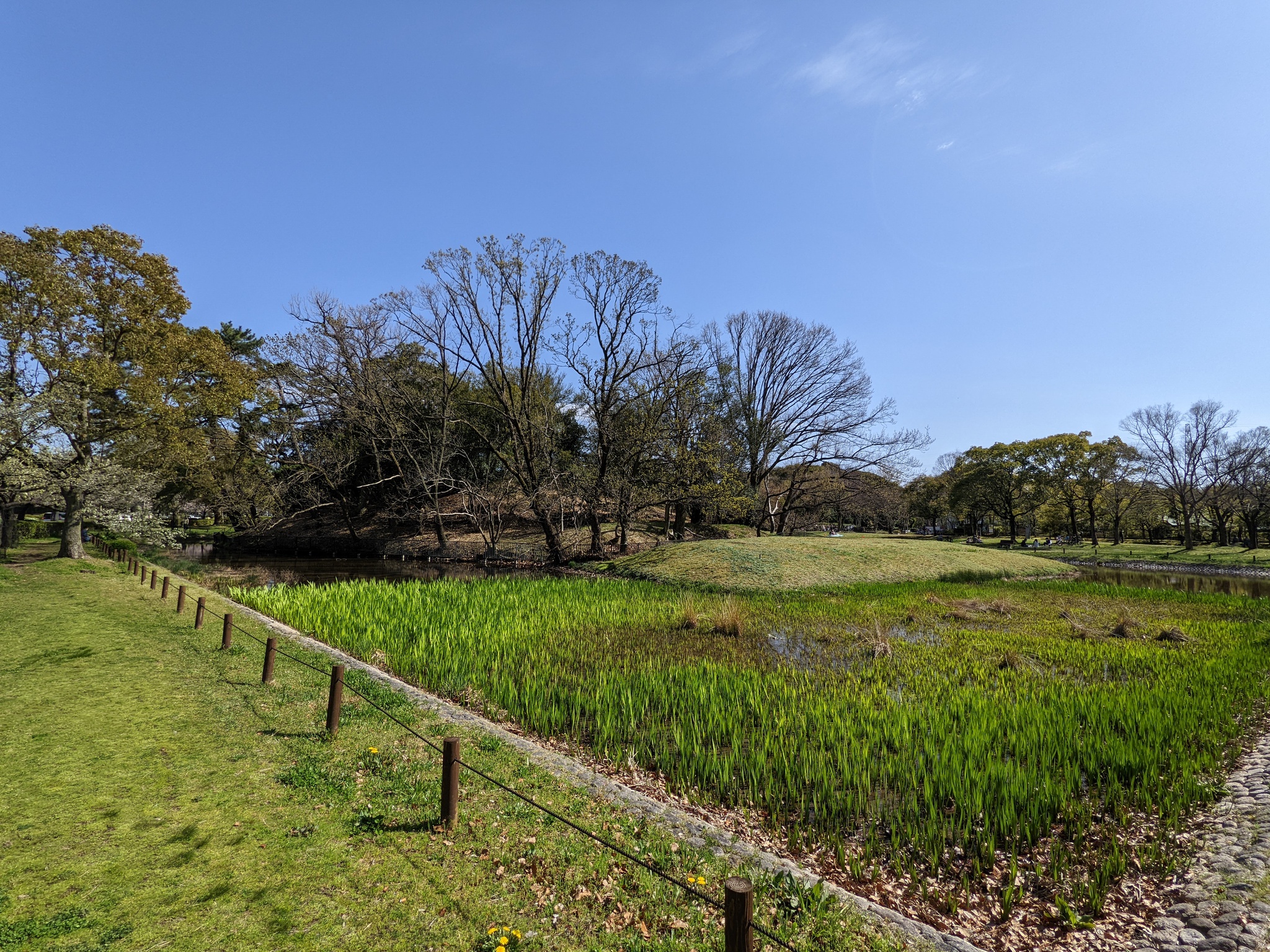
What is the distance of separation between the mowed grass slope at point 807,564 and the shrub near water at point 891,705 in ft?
23.7

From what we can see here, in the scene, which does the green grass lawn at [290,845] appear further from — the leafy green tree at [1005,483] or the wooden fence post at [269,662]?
the leafy green tree at [1005,483]

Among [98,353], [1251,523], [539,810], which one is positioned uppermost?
[98,353]

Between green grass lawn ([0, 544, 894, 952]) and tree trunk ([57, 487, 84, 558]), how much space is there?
19104mm

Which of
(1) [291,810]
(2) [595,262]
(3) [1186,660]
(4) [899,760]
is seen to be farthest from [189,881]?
(2) [595,262]

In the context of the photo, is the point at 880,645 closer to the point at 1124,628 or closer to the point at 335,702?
the point at 1124,628

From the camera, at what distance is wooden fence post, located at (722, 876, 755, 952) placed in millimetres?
2447

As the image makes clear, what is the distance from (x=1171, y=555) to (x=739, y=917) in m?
52.0

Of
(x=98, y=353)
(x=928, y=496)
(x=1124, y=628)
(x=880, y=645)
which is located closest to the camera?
(x=880, y=645)

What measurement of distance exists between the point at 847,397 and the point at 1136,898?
132ft

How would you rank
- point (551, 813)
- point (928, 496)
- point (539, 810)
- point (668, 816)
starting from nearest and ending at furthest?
point (551, 813) → point (668, 816) → point (539, 810) → point (928, 496)

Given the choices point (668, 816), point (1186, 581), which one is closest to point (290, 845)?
point (668, 816)

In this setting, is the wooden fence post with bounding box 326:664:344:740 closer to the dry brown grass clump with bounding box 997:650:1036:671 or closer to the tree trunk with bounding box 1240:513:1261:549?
the dry brown grass clump with bounding box 997:650:1036:671

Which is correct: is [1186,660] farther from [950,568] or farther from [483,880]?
Result: [950,568]

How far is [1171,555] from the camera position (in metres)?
39.1
